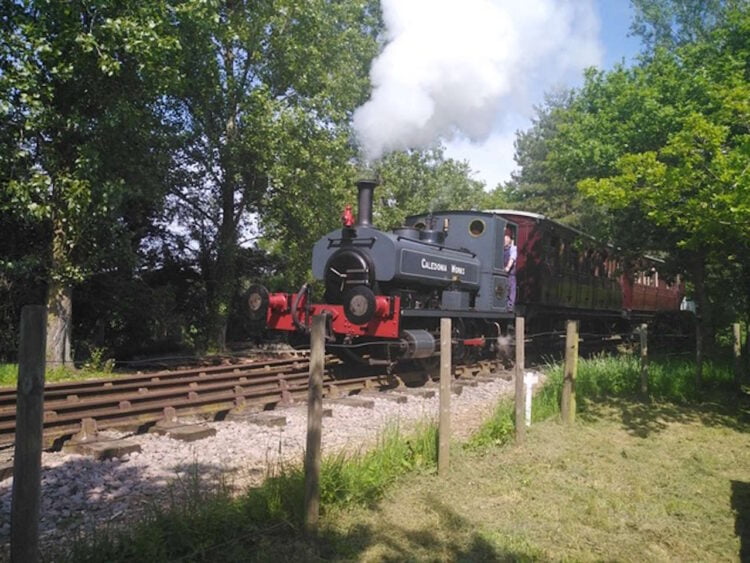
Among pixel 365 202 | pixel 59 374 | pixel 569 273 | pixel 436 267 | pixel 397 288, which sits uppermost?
pixel 365 202

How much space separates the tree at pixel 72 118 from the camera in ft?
31.2

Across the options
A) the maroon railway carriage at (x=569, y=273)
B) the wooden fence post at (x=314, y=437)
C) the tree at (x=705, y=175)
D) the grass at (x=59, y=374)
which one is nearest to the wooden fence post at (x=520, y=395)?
the tree at (x=705, y=175)

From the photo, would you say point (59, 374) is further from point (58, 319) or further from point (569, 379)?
point (569, 379)

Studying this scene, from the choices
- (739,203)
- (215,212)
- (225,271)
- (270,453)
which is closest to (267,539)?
(270,453)

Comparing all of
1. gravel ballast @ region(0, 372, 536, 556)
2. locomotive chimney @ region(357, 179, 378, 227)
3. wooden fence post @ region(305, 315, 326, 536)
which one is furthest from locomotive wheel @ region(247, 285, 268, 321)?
wooden fence post @ region(305, 315, 326, 536)

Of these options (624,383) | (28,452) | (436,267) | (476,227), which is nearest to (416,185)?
(476,227)

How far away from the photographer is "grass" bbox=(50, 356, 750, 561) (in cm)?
373

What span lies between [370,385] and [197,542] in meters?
6.54

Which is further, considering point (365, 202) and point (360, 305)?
point (365, 202)

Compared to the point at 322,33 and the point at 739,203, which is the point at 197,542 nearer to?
the point at 739,203

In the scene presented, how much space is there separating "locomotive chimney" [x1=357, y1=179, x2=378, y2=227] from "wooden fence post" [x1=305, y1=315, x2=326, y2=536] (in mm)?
6531

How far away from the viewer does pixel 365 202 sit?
10672 millimetres

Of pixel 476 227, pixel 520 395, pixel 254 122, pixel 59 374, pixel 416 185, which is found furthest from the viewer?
pixel 416 185

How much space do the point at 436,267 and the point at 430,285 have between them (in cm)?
34
